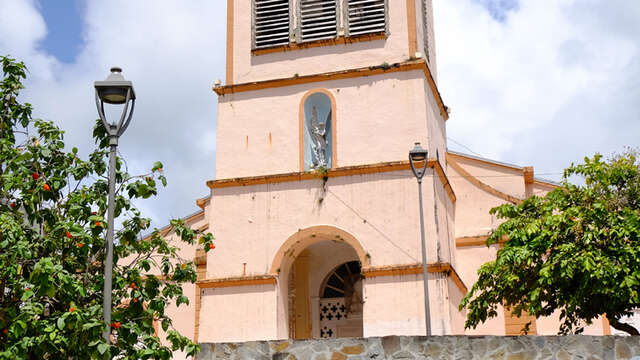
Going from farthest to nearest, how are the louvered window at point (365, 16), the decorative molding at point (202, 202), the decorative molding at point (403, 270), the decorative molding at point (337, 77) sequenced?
the decorative molding at point (202, 202) → the louvered window at point (365, 16) → the decorative molding at point (337, 77) → the decorative molding at point (403, 270)

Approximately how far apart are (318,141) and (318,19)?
3390mm

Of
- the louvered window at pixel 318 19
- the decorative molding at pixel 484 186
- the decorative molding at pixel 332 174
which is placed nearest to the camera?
the decorative molding at pixel 332 174

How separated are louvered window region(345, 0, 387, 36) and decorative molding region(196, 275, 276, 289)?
6804 mm

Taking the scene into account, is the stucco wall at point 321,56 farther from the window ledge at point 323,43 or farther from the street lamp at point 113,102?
the street lamp at point 113,102

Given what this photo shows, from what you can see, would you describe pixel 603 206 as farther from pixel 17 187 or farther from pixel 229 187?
pixel 17 187

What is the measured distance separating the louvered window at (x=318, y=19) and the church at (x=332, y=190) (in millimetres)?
31

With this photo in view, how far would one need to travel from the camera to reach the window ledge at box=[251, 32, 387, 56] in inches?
909

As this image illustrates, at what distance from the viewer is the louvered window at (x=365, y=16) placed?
23266mm

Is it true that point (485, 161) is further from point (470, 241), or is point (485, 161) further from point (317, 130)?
point (317, 130)

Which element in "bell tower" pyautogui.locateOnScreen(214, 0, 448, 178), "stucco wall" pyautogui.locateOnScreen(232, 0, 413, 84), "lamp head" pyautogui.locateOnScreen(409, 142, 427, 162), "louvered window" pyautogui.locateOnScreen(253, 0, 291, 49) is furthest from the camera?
"louvered window" pyautogui.locateOnScreen(253, 0, 291, 49)

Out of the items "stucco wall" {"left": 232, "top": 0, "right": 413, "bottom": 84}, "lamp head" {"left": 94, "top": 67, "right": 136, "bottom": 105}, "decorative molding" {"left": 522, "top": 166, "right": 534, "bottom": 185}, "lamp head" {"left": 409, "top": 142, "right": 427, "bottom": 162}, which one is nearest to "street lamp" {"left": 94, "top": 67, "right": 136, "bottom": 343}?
"lamp head" {"left": 94, "top": 67, "right": 136, "bottom": 105}

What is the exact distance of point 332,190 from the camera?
72.7ft

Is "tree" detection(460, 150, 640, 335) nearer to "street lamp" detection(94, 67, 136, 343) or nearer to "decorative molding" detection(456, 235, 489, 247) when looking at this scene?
"decorative molding" detection(456, 235, 489, 247)

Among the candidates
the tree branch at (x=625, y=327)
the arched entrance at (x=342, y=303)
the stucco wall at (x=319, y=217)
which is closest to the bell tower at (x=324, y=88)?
the stucco wall at (x=319, y=217)
